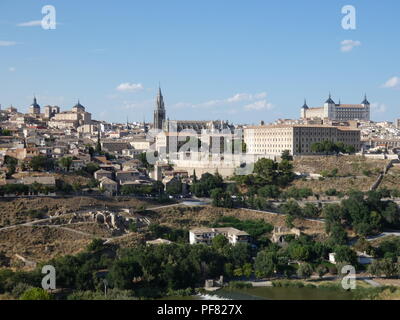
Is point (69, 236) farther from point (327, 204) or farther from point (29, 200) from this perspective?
point (327, 204)

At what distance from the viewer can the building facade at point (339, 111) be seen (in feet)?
290

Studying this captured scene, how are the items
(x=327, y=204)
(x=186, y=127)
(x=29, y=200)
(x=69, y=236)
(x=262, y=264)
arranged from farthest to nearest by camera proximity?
(x=186, y=127) < (x=327, y=204) < (x=29, y=200) < (x=69, y=236) < (x=262, y=264)

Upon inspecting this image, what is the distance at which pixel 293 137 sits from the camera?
49.2m

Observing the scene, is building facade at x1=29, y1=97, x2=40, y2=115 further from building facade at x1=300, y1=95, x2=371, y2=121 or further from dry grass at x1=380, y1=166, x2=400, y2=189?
dry grass at x1=380, y1=166, x2=400, y2=189

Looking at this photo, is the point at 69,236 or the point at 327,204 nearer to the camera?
the point at 69,236

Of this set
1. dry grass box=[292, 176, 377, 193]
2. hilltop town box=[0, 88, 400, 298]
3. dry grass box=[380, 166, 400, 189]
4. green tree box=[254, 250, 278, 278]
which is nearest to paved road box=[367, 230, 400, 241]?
hilltop town box=[0, 88, 400, 298]

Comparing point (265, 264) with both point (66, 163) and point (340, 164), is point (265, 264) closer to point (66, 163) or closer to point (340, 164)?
point (66, 163)

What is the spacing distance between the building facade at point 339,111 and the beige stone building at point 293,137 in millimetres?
34711

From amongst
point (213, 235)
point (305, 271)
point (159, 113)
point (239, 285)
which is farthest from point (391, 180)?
point (159, 113)

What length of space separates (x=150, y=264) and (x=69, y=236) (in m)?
5.91

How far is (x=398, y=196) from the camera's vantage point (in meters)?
36.8

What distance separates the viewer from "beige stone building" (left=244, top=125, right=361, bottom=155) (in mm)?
49625

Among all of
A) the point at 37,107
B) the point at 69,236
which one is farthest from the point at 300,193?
the point at 37,107

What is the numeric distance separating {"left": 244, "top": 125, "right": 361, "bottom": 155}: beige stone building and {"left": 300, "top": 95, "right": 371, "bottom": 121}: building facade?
34711 millimetres
